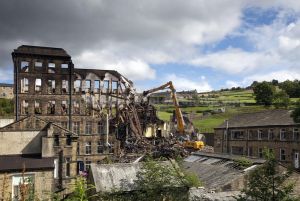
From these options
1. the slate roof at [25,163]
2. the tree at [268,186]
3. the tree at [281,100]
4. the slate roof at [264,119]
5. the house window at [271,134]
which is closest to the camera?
the tree at [268,186]

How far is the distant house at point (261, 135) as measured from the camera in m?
42.7

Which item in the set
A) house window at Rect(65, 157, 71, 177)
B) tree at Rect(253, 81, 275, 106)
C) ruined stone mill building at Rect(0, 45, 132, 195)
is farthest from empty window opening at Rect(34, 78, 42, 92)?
tree at Rect(253, 81, 275, 106)

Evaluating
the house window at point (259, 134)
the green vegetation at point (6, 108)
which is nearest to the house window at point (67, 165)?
the house window at point (259, 134)

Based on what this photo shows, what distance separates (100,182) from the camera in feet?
68.2

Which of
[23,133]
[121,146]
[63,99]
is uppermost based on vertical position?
[63,99]

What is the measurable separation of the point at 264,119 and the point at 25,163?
113ft

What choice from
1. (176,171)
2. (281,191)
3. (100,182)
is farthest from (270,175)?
(100,182)

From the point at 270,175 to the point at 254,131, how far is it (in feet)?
120

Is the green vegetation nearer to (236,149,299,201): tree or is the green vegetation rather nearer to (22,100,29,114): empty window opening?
(22,100,29,114): empty window opening

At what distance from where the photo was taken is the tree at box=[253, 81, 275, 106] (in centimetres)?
9869

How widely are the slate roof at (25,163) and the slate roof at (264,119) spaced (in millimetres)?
29470

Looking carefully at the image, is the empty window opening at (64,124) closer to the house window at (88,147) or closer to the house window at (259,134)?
the house window at (88,147)

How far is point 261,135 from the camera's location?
47.6m

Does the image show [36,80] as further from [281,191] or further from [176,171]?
[281,191]
